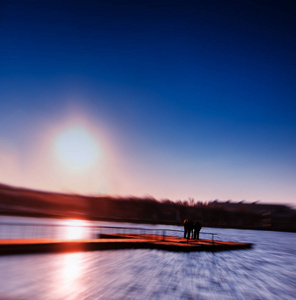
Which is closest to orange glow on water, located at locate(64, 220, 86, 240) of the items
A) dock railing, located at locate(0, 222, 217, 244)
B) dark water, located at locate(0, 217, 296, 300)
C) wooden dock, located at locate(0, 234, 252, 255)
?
dock railing, located at locate(0, 222, 217, 244)

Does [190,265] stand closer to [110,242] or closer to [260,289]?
[260,289]

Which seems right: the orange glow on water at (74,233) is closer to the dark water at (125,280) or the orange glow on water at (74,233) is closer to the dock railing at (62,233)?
the dock railing at (62,233)

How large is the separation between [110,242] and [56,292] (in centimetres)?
1432

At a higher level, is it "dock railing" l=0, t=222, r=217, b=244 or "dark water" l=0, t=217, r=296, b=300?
"dock railing" l=0, t=222, r=217, b=244

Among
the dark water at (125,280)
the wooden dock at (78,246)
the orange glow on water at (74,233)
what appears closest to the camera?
the dark water at (125,280)

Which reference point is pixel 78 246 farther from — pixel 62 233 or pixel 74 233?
pixel 74 233

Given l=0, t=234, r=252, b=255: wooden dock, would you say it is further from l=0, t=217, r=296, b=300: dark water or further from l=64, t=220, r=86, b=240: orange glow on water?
l=64, t=220, r=86, b=240: orange glow on water

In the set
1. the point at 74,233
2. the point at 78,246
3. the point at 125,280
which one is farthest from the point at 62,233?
the point at 125,280

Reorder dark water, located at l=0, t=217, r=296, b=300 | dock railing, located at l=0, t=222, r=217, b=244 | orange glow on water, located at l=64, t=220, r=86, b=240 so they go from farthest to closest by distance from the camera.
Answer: orange glow on water, located at l=64, t=220, r=86, b=240 → dock railing, located at l=0, t=222, r=217, b=244 → dark water, located at l=0, t=217, r=296, b=300

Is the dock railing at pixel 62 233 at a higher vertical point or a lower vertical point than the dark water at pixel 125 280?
higher

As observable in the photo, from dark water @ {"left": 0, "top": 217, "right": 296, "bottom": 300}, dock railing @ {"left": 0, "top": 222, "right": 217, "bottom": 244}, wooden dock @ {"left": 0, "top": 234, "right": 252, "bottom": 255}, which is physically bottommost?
dark water @ {"left": 0, "top": 217, "right": 296, "bottom": 300}

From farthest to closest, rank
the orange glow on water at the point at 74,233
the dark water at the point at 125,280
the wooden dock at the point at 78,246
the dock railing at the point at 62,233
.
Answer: the orange glow on water at the point at 74,233 → the dock railing at the point at 62,233 → the wooden dock at the point at 78,246 → the dark water at the point at 125,280

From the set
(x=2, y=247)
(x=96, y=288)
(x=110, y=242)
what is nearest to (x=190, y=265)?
(x=110, y=242)

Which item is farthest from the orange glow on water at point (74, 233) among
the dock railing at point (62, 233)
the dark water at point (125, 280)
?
the dark water at point (125, 280)
